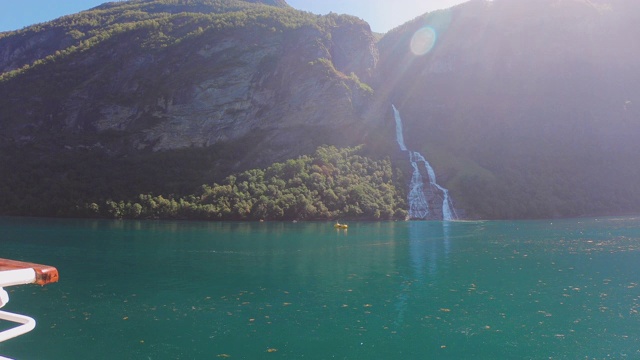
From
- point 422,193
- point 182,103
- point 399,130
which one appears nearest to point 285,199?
point 422,193

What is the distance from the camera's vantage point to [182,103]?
140 meters

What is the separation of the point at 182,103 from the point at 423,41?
10149 cm

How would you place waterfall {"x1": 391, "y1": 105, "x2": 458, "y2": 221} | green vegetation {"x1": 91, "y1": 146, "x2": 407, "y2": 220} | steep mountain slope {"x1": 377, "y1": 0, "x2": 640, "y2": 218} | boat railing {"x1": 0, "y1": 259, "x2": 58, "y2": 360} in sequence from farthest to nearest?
steep mountain slope {"x1": 377, "y1": 0, "x2": 640, "y2": 218}
waterfall {"x1": 391, "y1": 105, "x2": 458, "y2": 221}
green vegetation {"x1": 91, "y1": 146, "x2": 407, "y2": 220}
boat railing {"x1": 0, "y1": 259, "x2": 58, "y2": 360}

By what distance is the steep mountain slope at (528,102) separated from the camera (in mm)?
119125

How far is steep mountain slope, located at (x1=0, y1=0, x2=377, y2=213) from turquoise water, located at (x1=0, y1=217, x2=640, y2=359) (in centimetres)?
7987

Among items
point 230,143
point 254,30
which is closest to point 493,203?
point 230,143

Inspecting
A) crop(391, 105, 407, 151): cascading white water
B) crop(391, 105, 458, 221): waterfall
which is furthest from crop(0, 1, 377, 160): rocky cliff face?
crop(391, 105, 458, 221): waterfall

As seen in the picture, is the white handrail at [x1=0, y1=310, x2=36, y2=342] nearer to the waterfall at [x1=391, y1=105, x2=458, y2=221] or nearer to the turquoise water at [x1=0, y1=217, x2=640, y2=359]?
the turquoise water at [x1=0, y1=217, x2=640, y2=359]

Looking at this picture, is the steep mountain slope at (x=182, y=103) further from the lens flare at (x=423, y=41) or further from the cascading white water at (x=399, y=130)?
the lens flare at (x=423, y=41)

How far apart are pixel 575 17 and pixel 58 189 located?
6836 inches

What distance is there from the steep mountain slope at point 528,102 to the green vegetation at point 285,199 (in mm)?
20828

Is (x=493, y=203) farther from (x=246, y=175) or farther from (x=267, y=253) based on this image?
(x=267, y=253)

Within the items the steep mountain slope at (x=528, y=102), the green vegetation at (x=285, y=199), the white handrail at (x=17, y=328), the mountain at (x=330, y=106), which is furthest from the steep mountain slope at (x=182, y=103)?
the white handrail at (x=17, y=328)

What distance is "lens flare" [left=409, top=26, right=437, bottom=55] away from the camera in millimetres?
187050
